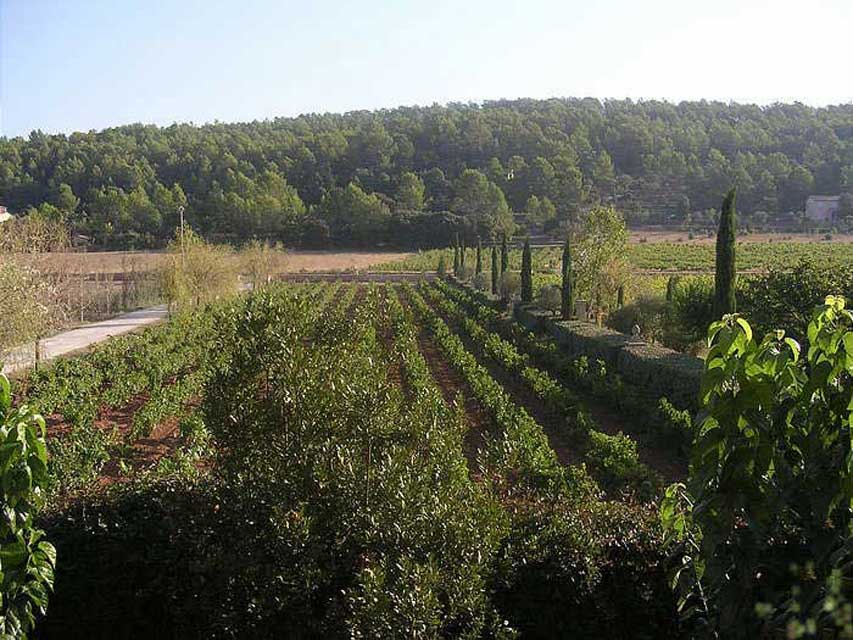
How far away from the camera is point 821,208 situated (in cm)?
8381

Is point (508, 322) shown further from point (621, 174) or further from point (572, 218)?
point (621, 174)

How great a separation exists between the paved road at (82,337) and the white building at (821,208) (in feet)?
227

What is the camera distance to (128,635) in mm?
6480

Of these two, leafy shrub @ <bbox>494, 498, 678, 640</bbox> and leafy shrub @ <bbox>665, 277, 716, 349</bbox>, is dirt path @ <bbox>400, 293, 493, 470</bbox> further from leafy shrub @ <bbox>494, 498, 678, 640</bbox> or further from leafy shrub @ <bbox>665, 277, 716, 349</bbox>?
leafy shrub @ <bbox>665, 277, 716, 349</bbox>

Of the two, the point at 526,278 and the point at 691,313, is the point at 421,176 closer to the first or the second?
the point at 526,278

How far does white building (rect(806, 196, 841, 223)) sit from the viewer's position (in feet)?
272

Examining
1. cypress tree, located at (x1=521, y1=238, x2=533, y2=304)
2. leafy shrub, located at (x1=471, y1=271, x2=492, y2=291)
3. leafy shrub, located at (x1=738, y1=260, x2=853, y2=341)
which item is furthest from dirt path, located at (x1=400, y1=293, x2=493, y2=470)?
leafy shrub, located at (x1=471, y1=271, x2=492, y2=291)

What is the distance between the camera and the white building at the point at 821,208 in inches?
3259

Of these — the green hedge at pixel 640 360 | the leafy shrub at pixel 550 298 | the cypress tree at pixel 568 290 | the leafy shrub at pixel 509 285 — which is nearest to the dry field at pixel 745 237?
the leafy shrub at pixel 509 285

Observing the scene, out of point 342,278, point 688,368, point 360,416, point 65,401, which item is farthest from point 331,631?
point 342,278

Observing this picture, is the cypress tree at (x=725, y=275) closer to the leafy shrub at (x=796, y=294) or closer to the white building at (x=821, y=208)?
the leafy shrub at (x=796, y=294)

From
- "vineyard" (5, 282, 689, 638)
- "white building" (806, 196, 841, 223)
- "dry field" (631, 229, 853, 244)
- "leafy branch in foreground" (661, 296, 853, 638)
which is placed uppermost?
"white building" (806, 196, 841, 223)

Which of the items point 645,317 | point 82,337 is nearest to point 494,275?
point 645,317

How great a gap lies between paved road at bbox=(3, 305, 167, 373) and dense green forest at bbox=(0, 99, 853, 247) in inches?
1413
